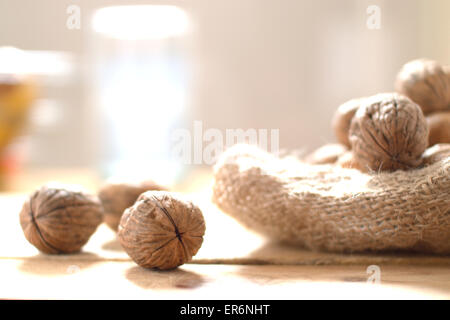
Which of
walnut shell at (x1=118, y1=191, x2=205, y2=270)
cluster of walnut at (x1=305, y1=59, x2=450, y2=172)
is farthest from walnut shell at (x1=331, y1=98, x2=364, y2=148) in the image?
walnut shell at (x1=118, y1=191, x2=205, y2=270)

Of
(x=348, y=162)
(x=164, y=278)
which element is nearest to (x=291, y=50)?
(x=348, y=162)

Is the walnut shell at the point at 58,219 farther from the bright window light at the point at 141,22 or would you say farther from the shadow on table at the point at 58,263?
the bright window light at the point at 141,22

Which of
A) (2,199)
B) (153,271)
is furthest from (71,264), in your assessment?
(2,199)

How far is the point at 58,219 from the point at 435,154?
1.72 feet

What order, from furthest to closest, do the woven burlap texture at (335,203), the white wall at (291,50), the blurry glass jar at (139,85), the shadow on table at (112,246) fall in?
1. the blurry glass jar at (139,85)
2. the white wall at (291,50)
3. the shadow on table at (112,246)
4. the woven burlap texture at (335,203)

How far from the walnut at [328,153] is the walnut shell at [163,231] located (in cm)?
32

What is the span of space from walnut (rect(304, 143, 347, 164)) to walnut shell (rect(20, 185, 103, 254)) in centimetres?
39

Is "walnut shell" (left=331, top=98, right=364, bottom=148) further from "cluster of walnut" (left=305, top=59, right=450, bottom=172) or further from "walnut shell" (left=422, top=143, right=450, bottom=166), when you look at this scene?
"walnut shell" (left=422, top=143, right=450, bottom=166)

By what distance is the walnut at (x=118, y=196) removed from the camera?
0.87 metres

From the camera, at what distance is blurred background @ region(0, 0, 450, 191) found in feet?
3.84

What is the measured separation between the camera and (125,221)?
2.30 ft

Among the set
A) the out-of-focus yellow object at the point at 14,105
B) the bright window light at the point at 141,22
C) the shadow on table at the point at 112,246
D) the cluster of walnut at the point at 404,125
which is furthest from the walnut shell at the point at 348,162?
the out-of-focus yellow object at the point at 14,105

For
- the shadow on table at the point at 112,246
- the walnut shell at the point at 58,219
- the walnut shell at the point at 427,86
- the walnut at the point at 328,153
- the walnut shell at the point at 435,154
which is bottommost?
the shadow on table at the point at 112,246

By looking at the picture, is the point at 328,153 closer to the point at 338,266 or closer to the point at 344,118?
the point at 344,118
